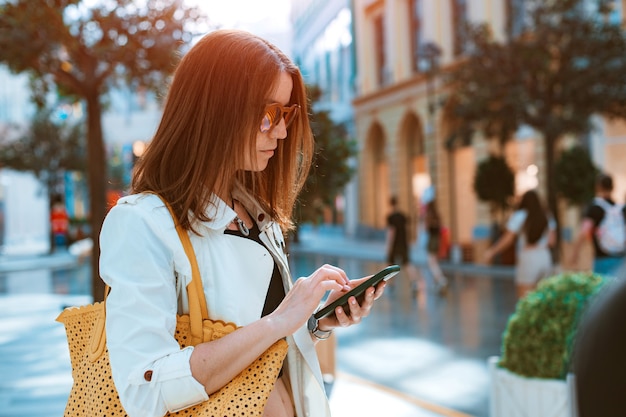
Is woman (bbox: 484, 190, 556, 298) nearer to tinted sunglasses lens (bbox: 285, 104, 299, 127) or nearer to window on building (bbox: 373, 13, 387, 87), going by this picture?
tinted sunglasses lens (bbox: 285, 104, 299, 127)

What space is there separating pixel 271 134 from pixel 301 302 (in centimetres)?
42

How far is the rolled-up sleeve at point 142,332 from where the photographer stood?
137 centimetres

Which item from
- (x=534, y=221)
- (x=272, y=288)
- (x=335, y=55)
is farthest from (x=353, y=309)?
(x=335, y=55)

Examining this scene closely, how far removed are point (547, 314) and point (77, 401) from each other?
3.31 m

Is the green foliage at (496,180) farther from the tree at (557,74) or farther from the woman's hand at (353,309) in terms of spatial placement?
the woman's hand at (353,309)

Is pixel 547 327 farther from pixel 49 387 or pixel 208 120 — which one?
pixel 49 387

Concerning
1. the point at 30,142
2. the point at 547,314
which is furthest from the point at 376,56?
the point at 547,314

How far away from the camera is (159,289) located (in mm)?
1407

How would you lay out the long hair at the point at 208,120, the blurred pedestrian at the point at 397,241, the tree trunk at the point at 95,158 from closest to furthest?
the long hair at the point at 208,120
the tree trunk at the point at 95,158
the blurred pedestrian at the point at 397,241

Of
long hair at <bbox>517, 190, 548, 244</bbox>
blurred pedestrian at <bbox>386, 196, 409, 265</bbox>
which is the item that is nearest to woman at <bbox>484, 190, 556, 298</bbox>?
long hair at <bbox>517, 190, 548, 244</bbox>

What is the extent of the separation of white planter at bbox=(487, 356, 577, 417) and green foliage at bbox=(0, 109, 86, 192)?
2891 centimetres

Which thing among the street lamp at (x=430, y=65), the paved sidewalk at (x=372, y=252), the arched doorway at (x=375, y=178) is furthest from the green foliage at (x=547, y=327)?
the arched doorway at (x=375, y=178)

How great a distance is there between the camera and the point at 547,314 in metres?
4.29

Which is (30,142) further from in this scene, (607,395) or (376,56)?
(607,395)
